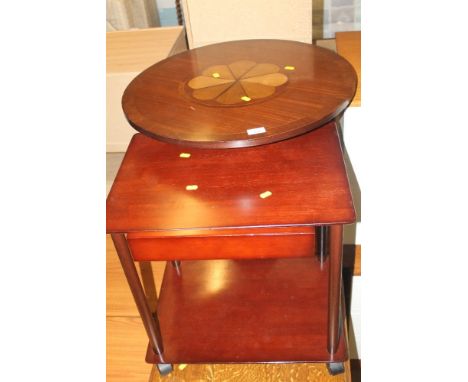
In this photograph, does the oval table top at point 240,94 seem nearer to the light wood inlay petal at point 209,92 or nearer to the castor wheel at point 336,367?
the light wood inlay petal at point 209,92

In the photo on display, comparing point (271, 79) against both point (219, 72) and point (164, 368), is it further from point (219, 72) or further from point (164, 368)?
point (164, 368)

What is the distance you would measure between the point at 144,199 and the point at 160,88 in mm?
356

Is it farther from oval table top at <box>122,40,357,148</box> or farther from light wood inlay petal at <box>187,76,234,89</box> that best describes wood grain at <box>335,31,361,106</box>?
light wood inlay petal at <box>187,76,234,89</box>

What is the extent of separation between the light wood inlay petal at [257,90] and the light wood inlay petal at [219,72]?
0.21 feet

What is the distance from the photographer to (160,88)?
119 centimetres

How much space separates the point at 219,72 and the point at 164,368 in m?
0.78

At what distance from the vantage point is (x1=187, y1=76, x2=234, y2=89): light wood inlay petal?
118cm

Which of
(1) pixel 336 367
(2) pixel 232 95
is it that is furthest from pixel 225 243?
(1) pixel 336 367

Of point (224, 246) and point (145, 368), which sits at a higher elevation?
point (224, 246)

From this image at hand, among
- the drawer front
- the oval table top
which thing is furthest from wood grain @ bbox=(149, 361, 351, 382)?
the oval table top

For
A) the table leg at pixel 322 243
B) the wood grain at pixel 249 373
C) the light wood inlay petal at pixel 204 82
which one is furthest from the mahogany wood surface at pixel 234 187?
the wood grain at pixel 249 373

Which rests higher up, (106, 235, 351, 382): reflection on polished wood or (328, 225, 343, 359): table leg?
(328, 225, 343, 359): table leg

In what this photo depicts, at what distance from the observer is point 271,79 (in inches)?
45.9

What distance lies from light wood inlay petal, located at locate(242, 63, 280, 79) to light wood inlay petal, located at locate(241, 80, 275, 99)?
51 millimetres
